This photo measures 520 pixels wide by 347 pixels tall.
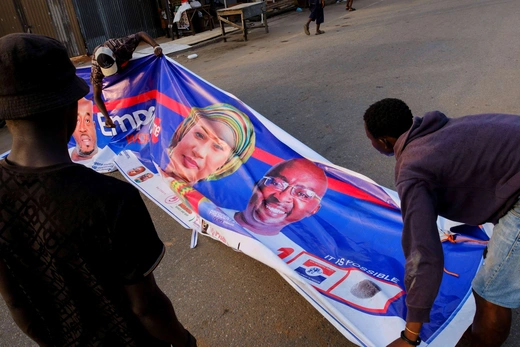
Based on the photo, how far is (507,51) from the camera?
22.7 ft

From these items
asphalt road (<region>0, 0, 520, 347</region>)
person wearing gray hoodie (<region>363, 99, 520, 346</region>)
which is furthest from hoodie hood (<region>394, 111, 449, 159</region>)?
asphalt road (<region>0, 0, 520, 347</region>)

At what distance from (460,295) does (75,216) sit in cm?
201

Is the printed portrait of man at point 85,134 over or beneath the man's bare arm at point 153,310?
beneath

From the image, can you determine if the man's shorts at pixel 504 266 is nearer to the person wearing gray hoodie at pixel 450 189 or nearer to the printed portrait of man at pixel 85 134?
the person wearing gray hoodie at pixel 450 189

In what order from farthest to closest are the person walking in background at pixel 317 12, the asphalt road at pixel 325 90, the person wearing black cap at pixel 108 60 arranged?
1. the person walking in background at pixel 317 12
2. the person wearing black cap at pixel 108 60
3. the asphalt road at pixel 325 90

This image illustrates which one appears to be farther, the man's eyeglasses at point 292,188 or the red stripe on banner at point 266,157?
the red stripe on banner at point 266,157

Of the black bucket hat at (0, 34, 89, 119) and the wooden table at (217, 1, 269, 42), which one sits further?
the wooden table at (217, 1, 269, 42)

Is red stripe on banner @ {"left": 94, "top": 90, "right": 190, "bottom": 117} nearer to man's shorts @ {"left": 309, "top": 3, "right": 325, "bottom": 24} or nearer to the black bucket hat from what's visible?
the black bucket hat

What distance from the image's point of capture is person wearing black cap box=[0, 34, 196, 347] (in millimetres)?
1020

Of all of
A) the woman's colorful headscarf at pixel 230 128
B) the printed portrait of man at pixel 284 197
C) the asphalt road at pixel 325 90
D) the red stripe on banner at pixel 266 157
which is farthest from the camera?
the woman's colorful headscarf at pixel 230 128

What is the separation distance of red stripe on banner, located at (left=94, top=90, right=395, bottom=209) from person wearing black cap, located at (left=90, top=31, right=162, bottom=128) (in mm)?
184

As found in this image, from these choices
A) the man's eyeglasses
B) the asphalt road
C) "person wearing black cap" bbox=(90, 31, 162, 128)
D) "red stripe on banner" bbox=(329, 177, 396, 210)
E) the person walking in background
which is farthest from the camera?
the person walking in background

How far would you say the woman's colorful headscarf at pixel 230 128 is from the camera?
3.49m

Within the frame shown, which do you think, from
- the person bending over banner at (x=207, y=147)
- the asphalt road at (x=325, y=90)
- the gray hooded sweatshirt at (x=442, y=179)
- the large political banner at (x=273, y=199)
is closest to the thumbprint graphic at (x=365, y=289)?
the large political banner at (x=273, y=199)
